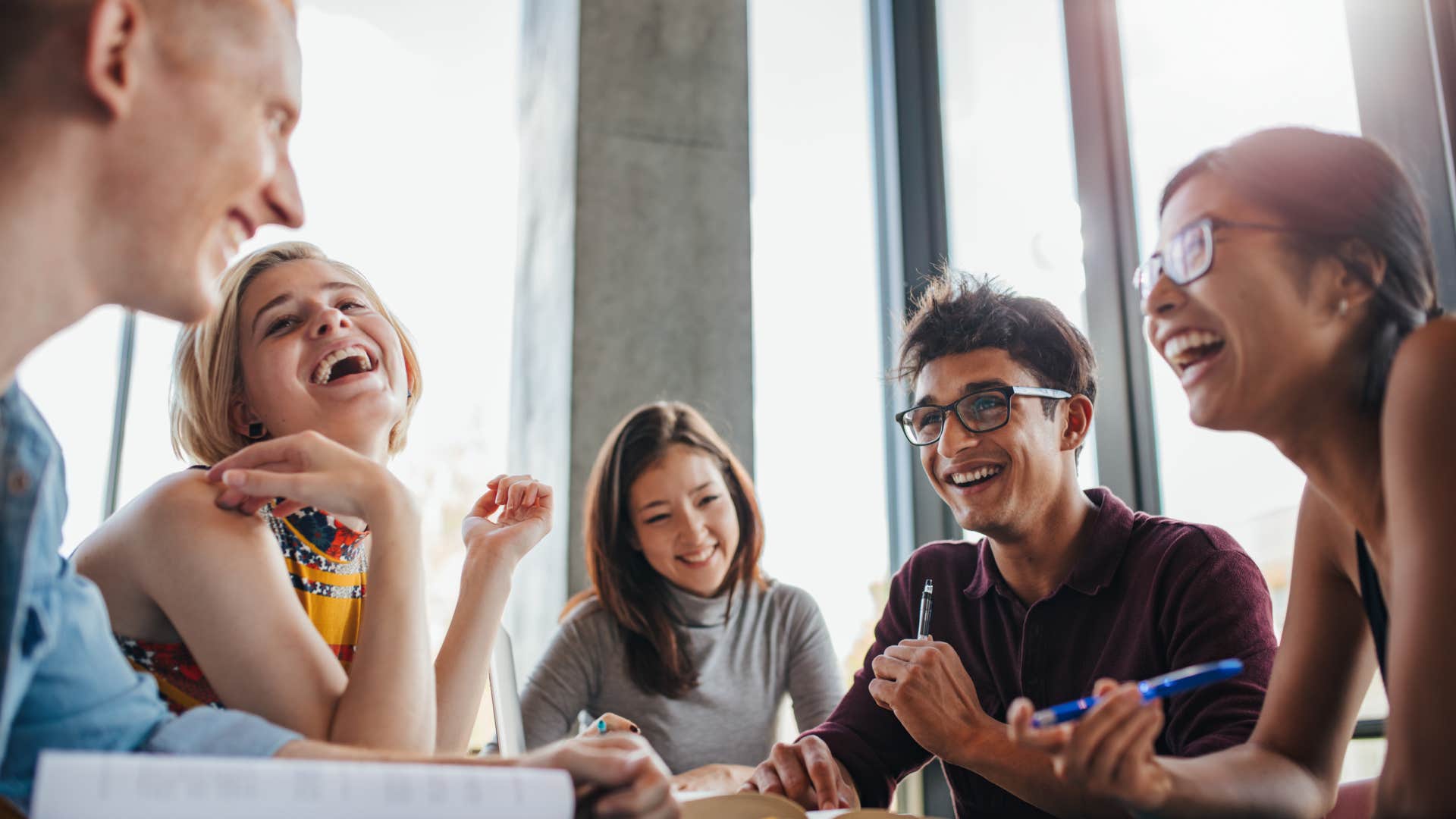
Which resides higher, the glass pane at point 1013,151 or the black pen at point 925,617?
the glass pane at point 1013,151

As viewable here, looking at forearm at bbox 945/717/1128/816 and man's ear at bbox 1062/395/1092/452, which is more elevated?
man's ear at bbox 1062/395/1092/452

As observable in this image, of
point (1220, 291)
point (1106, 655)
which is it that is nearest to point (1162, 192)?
point (1220, 291)

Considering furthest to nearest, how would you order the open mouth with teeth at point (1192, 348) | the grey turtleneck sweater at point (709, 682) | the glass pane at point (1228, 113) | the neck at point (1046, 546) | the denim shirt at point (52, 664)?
the grey turtleneck sweater at point (709, 682)
the glass pane at point (1228, 113)
the neck at point (1046, 546)
the open mouth with teeth at point (1192, 348)
the denim shirt at point (52, 664)

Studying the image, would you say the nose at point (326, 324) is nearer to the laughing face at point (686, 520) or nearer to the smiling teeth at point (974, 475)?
the smiling teeth at point (974, 475)

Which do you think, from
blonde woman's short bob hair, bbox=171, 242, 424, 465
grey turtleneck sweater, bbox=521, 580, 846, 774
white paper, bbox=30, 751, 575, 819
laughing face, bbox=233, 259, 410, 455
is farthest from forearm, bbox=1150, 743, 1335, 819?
grey turtleneck sweater, bbox=521, 580, 846, 774

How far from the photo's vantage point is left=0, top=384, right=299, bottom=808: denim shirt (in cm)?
76

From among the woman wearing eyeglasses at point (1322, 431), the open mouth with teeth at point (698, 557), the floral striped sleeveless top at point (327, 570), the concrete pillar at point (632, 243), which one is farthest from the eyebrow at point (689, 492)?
A: the woman wearing eyeglasses at point (1322, 431)

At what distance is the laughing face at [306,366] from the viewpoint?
1.39 metres

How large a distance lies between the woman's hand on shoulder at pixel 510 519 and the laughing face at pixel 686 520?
0.79 m

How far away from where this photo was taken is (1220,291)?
3.43 ft

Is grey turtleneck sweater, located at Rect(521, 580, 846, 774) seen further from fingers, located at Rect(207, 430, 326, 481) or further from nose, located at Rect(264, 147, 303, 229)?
nose, located at Rect(264, 147, 303, 229)

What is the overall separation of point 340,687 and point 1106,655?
1.04 metres

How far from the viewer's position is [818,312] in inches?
145

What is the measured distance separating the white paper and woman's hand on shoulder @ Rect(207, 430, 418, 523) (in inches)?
17.6
